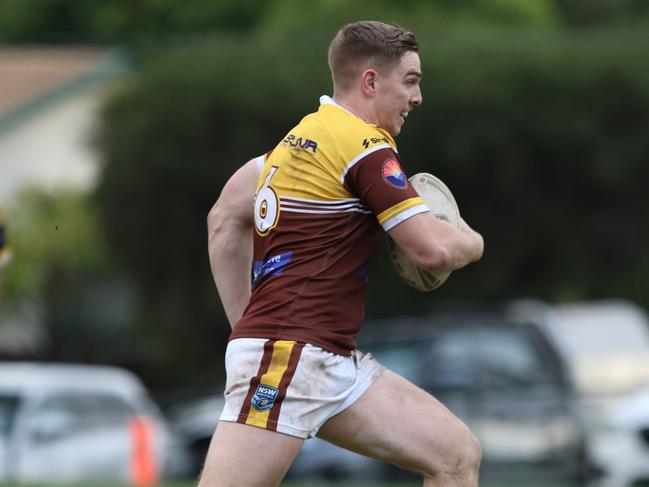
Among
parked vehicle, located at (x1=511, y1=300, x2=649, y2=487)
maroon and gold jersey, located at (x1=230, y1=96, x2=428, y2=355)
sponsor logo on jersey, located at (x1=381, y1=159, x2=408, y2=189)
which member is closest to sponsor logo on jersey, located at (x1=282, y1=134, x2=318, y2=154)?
maroon and gold jersey, located at (x1=230, y1=96, x2=428, y2=355)

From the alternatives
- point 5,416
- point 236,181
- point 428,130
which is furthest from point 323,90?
point 236,181

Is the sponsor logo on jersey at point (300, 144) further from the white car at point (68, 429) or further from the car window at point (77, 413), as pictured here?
the car window at point (77, 413)

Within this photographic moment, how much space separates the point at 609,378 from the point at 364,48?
1348 centimetres

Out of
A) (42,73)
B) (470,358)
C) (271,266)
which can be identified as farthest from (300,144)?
(42,73)

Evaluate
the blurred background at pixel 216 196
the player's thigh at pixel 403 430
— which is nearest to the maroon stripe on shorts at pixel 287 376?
the player's thigh at pixel 403 430

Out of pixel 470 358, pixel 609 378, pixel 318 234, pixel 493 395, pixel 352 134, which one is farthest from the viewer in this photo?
pixel 609 378

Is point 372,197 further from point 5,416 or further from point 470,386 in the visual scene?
point 5,416

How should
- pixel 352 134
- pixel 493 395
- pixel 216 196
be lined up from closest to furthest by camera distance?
1. pixel 352 134
2. pixel 493 395
3. pixel 216 196

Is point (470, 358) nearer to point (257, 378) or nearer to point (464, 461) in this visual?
point (464, 461)

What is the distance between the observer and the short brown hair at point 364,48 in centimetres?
573

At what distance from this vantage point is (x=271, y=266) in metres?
5.79

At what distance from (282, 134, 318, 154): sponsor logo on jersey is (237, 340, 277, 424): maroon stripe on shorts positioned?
675 millimetres

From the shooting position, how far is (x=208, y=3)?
40.5m

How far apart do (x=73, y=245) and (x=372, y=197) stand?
86.0 feet
